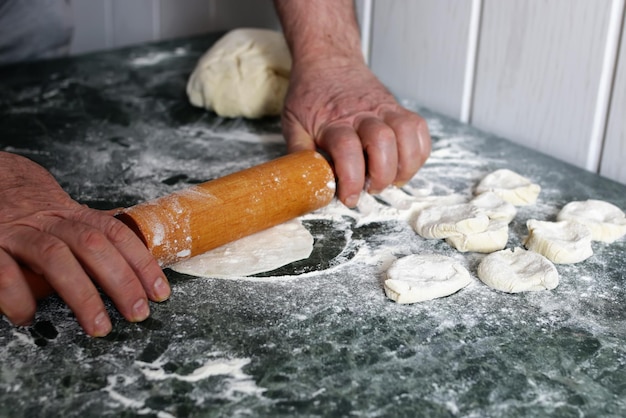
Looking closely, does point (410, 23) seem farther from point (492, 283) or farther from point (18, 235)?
point (18, 235)

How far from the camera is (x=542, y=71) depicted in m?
1.71

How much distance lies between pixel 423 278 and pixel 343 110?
0.52 metres

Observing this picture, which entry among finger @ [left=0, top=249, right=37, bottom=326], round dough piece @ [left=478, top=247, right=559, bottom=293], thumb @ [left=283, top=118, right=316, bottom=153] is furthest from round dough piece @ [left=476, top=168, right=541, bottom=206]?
finger @ [left=0, top=249, right=37, bottom=326]

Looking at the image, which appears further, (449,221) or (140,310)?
(449,221)

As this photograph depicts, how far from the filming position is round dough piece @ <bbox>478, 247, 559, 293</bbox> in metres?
1.16

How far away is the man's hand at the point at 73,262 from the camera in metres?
1.00

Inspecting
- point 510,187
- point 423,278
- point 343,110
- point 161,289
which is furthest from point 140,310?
point 510,187

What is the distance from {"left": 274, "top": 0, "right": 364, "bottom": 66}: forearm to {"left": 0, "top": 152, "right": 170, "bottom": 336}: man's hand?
78cm

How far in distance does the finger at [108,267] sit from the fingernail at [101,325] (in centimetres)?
3

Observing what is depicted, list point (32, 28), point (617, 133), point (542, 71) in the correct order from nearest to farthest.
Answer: point (617, 133)
point (542, 71)
point (32, 28)

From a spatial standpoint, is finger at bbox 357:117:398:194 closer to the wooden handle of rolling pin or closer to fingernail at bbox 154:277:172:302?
the wooden handle of rolling pin

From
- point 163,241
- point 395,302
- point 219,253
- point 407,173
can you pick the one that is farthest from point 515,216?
point 163,241

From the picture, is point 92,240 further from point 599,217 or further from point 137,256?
point 599,217

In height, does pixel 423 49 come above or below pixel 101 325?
above
